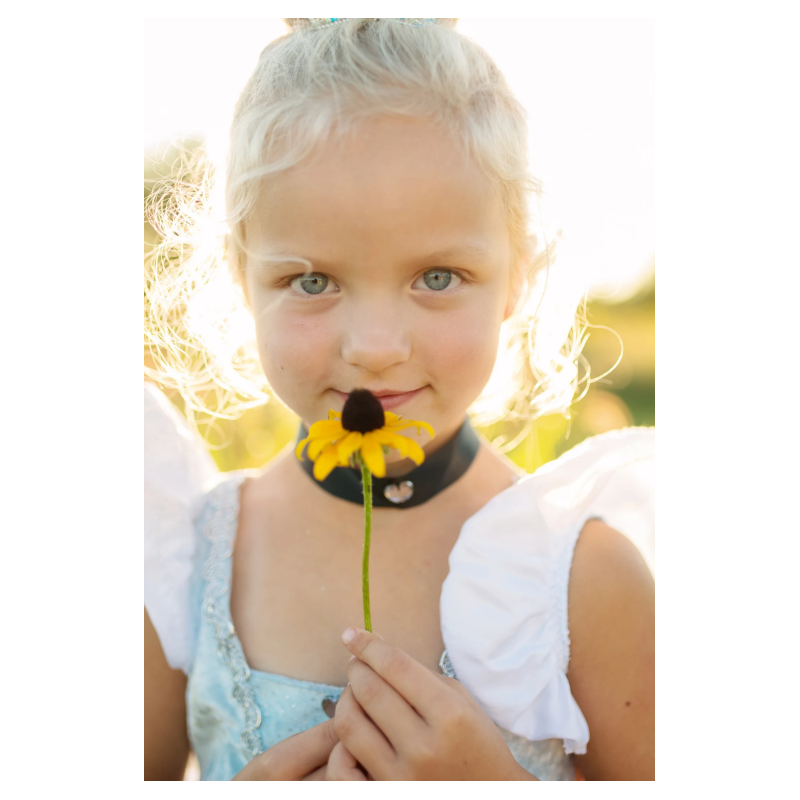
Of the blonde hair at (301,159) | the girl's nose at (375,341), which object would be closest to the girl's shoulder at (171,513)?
the blonde hair at (301,159)

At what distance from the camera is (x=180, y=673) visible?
126cm

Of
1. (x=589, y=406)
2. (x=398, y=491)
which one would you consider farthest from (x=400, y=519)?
(x=589, y=406)

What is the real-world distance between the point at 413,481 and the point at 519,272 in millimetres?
425

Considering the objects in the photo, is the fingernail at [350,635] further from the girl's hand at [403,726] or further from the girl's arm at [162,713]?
the girl's arm at [162,713]

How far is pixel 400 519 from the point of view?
1.26 m

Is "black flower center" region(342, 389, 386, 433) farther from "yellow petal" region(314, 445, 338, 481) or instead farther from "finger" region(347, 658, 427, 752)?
"finger" region(347, 658, 427, 752)

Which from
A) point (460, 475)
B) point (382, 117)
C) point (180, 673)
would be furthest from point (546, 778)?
point (382, 117)

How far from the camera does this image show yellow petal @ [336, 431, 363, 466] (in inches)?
34.7

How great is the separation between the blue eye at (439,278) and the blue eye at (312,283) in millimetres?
153

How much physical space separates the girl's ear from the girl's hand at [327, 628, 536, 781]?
2.03 feet

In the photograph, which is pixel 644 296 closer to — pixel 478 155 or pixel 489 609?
pixel 478 155

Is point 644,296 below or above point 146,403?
above

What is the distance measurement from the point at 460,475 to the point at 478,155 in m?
0.56

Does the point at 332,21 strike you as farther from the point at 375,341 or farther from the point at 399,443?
the point at 399,443
